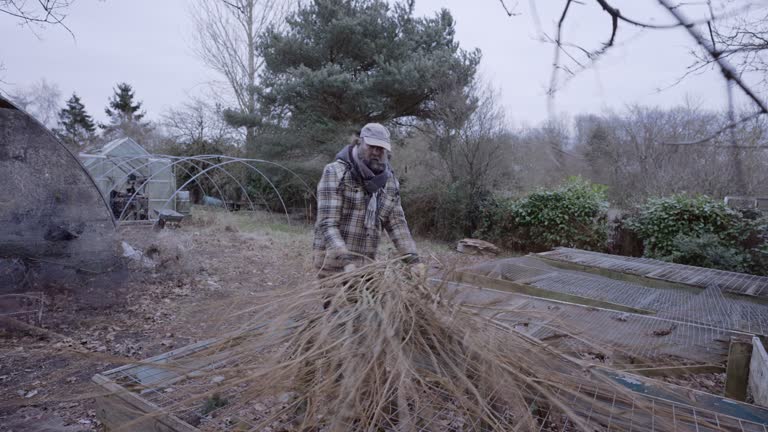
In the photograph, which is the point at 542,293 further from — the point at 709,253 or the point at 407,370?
the point at 709,253

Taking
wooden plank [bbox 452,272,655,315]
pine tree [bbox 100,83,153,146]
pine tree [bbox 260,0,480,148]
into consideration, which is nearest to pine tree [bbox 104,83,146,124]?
pine tree [bbox 100,83,153,146]

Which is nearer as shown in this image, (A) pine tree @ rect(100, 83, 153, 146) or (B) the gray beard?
(B) the gray beard

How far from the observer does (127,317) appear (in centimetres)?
522

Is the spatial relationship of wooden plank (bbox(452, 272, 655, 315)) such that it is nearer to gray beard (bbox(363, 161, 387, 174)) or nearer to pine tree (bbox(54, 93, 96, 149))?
gray beard (bbox(363, 161, 387, 174))

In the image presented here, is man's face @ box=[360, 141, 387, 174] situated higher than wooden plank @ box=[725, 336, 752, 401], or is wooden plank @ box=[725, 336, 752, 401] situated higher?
man's face @ box=[360, 141, 387, 174]

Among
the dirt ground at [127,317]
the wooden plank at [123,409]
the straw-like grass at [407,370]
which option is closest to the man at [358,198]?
the dirt ground at [127,317]

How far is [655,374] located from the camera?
211cm

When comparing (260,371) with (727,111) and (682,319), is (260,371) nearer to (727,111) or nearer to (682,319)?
(727,111)

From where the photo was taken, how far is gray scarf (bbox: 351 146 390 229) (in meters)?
2.47

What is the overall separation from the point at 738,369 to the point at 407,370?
204 cm

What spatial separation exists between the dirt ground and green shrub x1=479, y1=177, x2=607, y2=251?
15.7 feet

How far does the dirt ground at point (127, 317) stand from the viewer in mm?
1653

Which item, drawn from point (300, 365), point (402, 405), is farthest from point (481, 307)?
point (300, 365)

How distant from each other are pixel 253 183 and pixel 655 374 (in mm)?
17932
